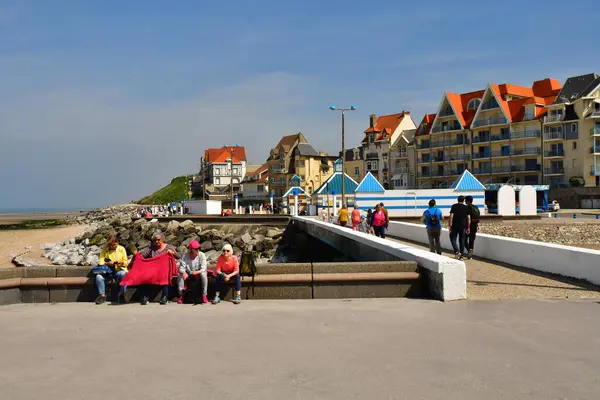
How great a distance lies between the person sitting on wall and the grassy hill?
14930 centimetres

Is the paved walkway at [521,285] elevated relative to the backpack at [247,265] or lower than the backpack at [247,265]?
lower

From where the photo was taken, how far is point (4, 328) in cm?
748

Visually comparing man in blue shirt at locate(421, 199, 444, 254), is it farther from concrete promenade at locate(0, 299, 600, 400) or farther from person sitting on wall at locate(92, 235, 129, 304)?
person sitting on wall at locate(92, 235, 129, 304)

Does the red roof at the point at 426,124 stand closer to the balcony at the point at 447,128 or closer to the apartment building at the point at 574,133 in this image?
the balcony at the point at 447,128

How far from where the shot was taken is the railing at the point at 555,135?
6681 cm

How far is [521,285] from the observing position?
9.96 m

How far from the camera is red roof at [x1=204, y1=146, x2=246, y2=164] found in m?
126

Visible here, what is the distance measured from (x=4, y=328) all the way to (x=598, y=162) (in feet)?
225

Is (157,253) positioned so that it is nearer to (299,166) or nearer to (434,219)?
(434,219)

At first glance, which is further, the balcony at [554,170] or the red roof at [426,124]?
the red roof at [426,124]

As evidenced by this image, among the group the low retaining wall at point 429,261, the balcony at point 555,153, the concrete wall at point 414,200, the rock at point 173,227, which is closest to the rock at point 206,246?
the rock at point 173,227

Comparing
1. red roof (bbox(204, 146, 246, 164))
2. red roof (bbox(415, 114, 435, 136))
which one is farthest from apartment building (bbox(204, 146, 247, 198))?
red roof (bbox(415, 114, 435, 136))

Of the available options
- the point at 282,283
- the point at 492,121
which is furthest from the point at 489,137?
the point at 282,283

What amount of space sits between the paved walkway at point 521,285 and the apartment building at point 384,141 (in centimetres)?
7594
